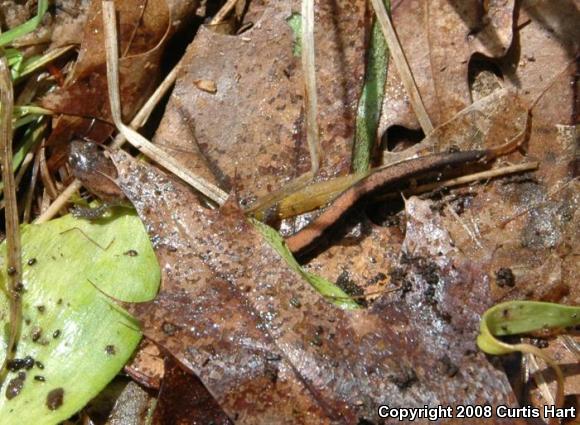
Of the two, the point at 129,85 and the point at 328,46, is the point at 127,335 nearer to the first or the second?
the point at 129,85

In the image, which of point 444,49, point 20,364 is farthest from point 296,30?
point 20,364

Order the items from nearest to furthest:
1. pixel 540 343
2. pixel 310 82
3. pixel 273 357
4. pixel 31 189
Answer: pixel 273 357 < pixel 540 343 < pixel 310 82 < pixel 31 189

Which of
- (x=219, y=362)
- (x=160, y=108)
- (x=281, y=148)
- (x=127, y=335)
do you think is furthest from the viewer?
(x=160, y=108)

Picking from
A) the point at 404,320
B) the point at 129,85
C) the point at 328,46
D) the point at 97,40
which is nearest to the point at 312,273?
the point at 404,320

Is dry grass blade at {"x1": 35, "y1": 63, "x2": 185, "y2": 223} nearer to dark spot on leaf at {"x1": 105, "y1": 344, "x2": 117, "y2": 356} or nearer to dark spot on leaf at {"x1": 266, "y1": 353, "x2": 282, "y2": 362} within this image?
dark spot on leaf at {"x1": 105, "y1": 344, "x2": 117, "y2": 356}

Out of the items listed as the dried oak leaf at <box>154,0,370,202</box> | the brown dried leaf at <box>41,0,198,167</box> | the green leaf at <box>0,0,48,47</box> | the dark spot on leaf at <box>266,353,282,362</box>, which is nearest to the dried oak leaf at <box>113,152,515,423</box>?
the dark spot on leaf at <box>266,353,282,362</box>

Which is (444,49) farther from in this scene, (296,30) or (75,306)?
(75,306)
